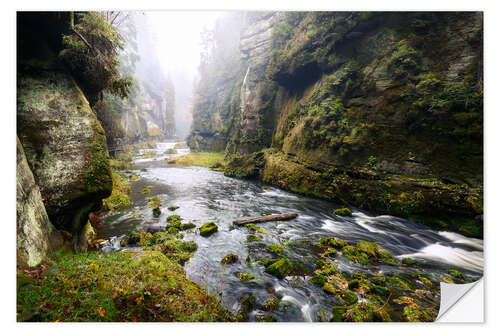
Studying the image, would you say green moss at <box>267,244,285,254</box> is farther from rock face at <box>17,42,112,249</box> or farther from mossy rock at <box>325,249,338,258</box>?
rock face at <box>17,42,112,249</box>

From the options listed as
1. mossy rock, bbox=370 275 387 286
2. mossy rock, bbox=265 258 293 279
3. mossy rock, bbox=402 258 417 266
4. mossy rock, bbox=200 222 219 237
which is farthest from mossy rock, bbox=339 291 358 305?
mossy rock, bbox=200 222 219 237

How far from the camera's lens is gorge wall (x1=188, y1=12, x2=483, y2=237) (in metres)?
5.80

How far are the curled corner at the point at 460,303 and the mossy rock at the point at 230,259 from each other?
4.67 meters

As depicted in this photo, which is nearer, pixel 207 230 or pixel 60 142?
pixel 60 142

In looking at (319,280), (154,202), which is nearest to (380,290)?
(319,280)

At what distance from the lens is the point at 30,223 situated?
3377mm

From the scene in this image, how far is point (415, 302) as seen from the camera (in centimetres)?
398

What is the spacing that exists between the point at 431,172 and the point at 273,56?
18043 millimetres

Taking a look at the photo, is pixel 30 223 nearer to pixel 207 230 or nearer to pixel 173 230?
pixel 173 230

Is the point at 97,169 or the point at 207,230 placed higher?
the point at 97,169

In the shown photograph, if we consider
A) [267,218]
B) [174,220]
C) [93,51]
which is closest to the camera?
[93,51]

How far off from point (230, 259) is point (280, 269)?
1.57m

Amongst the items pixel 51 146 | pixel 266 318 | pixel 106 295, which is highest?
pixel 51 146
